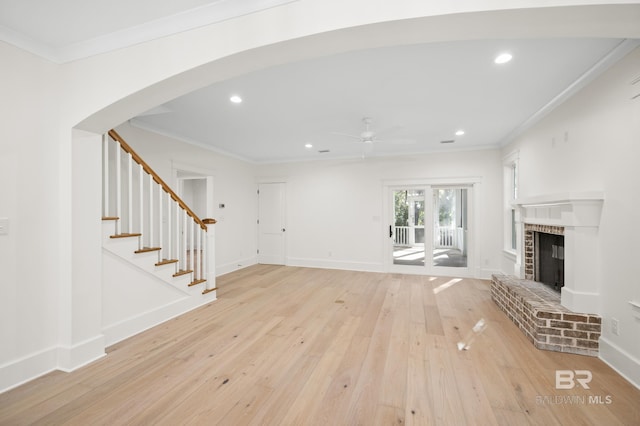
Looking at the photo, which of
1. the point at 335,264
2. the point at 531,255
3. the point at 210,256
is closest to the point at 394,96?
the point at 531,255

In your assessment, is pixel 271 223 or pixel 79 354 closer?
pixel 79 354

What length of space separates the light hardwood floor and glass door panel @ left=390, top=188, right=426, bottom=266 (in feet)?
7.93

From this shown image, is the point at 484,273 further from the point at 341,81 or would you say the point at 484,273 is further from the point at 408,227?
the point at 341,81

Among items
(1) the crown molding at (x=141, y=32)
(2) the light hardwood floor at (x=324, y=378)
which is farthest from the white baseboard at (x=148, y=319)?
(1) the crown molding at (x=141, y=32)

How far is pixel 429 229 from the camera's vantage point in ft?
18.3

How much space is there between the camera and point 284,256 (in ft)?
21.8

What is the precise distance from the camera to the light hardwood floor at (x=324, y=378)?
5.49ft

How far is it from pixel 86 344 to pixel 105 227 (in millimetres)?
1059

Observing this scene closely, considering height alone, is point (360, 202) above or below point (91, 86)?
below

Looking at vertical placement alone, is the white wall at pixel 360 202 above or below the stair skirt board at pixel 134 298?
above

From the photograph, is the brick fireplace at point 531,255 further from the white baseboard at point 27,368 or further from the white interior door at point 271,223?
the white baseboard at point 27,368

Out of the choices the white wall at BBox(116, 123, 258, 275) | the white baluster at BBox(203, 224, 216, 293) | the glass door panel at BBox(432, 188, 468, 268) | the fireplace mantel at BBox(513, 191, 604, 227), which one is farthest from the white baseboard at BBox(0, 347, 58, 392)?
the glass door panel at BBox(432, 188, 468, 268)

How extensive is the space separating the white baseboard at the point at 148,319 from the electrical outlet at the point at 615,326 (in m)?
4.55

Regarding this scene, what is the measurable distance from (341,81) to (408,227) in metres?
4.03
